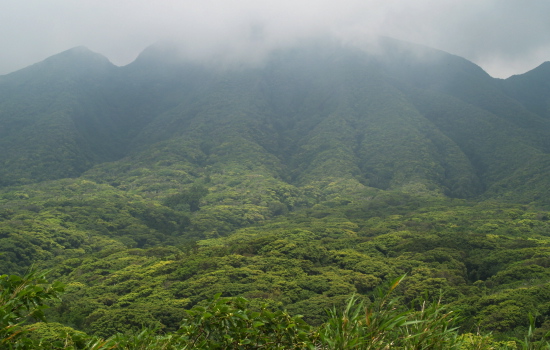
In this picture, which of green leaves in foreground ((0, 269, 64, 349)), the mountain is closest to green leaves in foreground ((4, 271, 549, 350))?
green leaves in foreground ((0, 269, 64, 349))

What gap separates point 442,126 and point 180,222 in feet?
368

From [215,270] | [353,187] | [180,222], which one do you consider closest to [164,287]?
[215,270]

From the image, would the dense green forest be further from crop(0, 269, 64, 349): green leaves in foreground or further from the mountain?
the mountain

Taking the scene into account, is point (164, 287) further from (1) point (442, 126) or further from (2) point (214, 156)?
(1) point (442, 126)

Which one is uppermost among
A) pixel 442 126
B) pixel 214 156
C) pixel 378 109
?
pixel 214 156

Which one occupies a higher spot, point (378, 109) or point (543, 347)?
point (543, 347)

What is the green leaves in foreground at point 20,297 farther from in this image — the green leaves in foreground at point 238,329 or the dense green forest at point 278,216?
the green leaves in foreground at point 238,329

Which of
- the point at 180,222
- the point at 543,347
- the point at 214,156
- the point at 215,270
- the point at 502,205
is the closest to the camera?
the point at 543,347

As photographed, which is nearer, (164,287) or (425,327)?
(425,327)

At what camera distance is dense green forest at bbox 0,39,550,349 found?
6168 mm

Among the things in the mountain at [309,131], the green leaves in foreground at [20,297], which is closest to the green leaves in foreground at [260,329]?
the green leaves in foreground at [20,297]

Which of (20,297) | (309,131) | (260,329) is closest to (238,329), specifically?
(260,329)

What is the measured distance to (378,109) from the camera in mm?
164375

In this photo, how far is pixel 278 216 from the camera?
9538 cm
